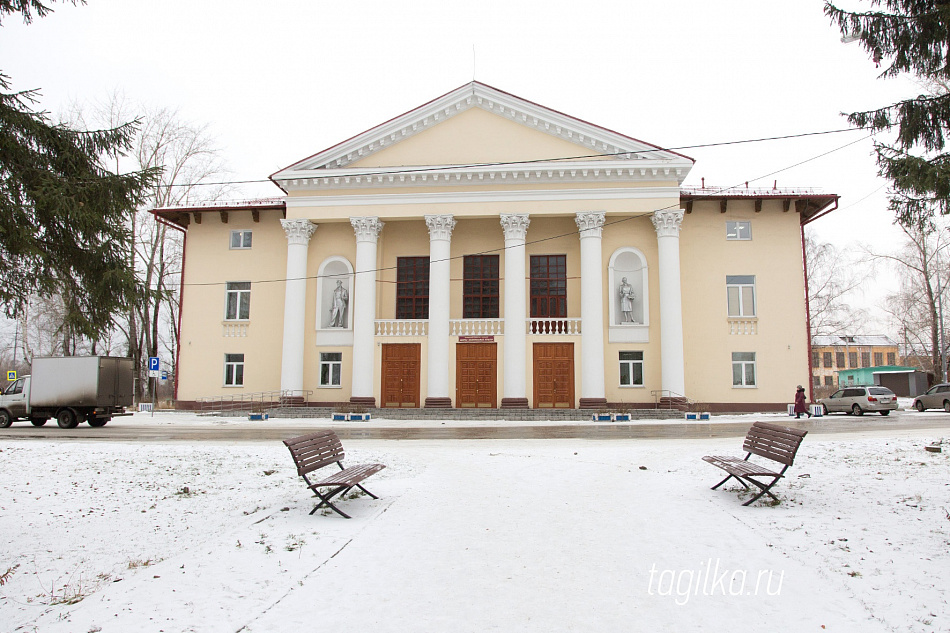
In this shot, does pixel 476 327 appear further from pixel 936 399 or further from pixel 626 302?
pixel 936 399

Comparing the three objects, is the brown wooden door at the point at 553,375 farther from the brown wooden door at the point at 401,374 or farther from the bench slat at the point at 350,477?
the bench slat at the point at 350,477

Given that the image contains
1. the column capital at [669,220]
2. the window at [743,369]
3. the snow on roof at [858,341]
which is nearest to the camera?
the column capital at [669,220]

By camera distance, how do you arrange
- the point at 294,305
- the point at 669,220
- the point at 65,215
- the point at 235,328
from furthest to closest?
1. the point at 235,328
2. the point at 294,305
3. the point at 669,220
4. the point at 65,215

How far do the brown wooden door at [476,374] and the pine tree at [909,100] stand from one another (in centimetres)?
2009

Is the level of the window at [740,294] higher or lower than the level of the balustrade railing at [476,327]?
higher

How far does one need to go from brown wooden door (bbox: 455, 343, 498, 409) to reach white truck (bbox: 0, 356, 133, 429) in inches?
549

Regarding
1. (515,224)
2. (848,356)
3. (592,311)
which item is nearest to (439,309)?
(515,224)

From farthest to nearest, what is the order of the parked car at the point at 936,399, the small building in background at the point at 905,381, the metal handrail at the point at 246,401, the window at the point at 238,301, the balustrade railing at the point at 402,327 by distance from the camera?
the small building in background at the point at 905,381, the parked car at the point at 936,399, the window at the point at 238,301, the metal handrail at the point at 246,401, the balustrade railing at the point at 402,327

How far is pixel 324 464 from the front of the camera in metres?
7.91

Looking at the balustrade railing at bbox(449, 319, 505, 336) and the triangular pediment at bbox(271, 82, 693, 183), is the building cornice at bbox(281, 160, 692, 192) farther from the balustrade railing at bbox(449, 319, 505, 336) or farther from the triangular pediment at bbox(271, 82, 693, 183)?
the balustrade railing at bbox(449, 319, 505, 336)

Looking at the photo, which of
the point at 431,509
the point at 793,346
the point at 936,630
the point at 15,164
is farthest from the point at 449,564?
the point at 793,346

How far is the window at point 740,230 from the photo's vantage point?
2889cm

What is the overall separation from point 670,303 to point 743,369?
5.16m

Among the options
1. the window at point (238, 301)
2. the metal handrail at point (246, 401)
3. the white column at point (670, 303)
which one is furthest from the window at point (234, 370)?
the white column at point (670, 303)
